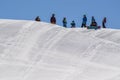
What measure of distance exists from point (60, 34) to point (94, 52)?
281 cm

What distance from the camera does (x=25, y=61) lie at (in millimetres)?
22766

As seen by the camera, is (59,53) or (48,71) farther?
(59,53)

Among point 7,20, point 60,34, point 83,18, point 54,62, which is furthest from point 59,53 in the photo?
point 83,18

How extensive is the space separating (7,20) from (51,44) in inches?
199

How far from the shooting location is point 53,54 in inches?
928

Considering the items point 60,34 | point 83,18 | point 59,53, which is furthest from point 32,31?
point 83,18

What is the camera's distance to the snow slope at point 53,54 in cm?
2158

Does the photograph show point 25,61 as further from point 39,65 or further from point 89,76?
point 89,76

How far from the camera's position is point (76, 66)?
22.4 m

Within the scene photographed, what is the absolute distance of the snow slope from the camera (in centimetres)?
2158

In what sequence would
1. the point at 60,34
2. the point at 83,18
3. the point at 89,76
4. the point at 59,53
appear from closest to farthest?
the point at 89,76
the point at 59,53
the point at 60,34
the point at 83,18

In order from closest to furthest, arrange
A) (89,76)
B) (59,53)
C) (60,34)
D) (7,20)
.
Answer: (89,76)
(59,53)
(60,34)
(7,20)

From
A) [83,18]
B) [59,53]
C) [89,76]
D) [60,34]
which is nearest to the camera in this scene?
[89,76]

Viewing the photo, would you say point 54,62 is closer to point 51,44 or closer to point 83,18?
point 51,44
